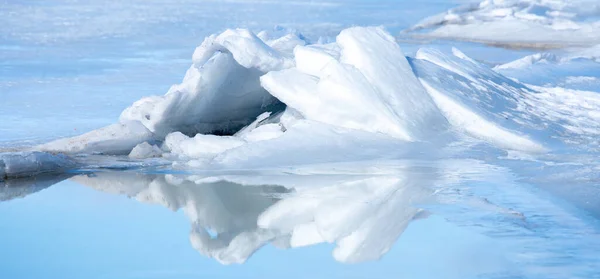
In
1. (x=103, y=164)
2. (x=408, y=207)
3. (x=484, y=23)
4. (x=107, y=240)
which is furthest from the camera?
(x=484, y=23)

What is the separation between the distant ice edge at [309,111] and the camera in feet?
16.4

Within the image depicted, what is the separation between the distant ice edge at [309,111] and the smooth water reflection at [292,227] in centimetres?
44

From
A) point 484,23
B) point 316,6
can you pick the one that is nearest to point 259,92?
point 484,23

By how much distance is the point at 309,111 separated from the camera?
5168mm

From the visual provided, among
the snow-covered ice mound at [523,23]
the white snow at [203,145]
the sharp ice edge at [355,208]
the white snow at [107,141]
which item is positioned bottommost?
the snow-covered ice mound at [523,23]

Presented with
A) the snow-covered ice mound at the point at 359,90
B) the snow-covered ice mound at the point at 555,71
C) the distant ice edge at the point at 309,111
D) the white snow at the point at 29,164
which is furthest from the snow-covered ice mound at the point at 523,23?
the white snow at the point at 29,164

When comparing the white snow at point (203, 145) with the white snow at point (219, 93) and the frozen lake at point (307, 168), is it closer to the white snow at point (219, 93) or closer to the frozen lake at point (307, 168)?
the frozen lake at point (307, 168)

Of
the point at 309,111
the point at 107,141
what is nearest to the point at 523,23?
the point at 309,111

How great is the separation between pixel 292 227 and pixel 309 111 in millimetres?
1618

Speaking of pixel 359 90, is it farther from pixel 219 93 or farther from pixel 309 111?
pixel 219 93

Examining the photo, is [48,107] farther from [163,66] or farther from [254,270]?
[254,270]

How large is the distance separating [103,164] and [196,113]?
86 cm

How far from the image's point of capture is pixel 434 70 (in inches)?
232

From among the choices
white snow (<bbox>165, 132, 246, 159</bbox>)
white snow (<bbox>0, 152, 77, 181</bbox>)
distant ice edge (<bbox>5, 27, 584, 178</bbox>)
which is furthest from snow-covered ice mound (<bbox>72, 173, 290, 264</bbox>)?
white snow (<bbox>165, 132, 246, 159</bbox>)
